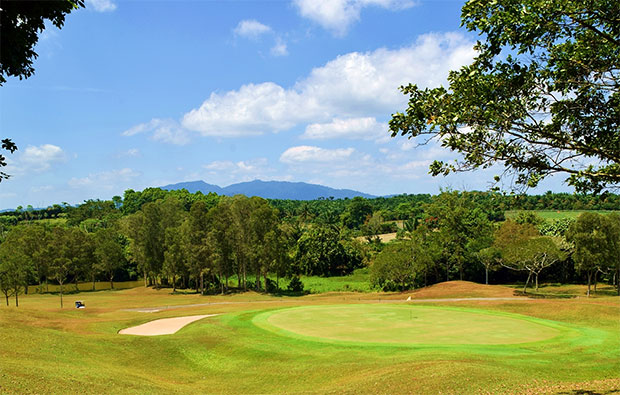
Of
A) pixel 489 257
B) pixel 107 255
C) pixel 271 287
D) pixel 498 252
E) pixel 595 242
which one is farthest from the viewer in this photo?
pixel 107 255

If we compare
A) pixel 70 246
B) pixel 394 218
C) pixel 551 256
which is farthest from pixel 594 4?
pixel 394 218

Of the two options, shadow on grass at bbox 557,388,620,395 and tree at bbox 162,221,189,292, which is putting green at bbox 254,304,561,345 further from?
tree at bbox 162,221,189,292

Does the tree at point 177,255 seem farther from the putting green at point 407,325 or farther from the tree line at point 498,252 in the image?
the putting green at point 407,325

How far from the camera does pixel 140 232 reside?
3246 inches

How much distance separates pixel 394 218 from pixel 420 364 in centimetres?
15603

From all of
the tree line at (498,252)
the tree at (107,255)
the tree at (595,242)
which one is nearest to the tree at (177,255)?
the tree at (107,255)

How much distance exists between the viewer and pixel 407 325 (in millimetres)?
35594

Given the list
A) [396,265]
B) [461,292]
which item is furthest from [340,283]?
[461,292]

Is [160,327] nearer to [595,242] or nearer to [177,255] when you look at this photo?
[177,255]

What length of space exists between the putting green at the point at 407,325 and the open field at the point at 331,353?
91 mm

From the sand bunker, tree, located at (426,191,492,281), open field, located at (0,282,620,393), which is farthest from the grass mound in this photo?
the sand bunker

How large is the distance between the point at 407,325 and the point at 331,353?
11288 millimetres

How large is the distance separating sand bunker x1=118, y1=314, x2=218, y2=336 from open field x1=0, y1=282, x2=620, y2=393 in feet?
4.60

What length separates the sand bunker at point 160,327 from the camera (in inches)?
1427
